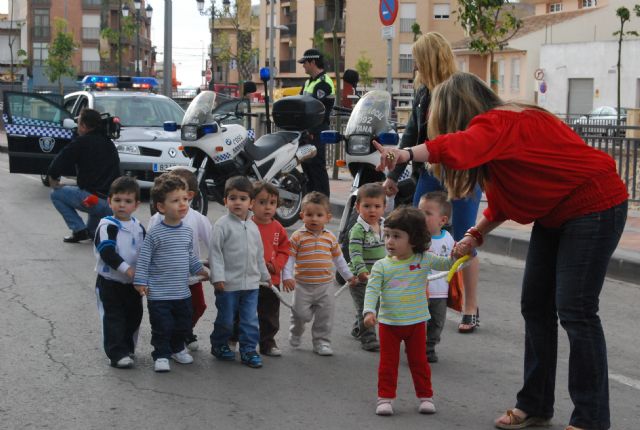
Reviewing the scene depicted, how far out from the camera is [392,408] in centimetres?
561

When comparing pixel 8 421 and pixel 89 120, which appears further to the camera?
pixel 89 120

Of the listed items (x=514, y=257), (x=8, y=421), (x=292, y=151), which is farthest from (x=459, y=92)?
(x=292, y=151)

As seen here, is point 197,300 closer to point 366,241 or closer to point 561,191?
point 366,241

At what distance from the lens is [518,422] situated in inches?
210

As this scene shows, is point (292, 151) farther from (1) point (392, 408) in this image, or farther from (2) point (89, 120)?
(1) point (392, 408)

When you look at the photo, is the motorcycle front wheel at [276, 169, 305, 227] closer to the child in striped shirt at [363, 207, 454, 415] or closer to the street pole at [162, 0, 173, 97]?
A: the child in striped shirt at [363, 207, 454, 415]

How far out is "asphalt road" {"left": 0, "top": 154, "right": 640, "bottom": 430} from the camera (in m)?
5.46

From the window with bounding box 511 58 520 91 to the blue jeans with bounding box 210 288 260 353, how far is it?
196ft

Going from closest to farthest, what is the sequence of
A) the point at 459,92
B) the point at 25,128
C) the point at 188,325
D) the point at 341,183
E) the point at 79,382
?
the point at 459,92, the point at 79,382, the point at 188,325, the point at 25,128, the point at 341,183

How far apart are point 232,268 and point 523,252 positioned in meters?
5.70

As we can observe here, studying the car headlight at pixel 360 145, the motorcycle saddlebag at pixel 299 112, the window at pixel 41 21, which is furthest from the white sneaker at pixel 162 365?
the window at pixel 41 21

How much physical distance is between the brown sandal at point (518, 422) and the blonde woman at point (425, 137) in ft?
6.40

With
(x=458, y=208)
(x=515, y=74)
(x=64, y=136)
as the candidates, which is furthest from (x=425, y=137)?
(x=515, y=74)

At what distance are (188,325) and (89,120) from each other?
17.3 ft
